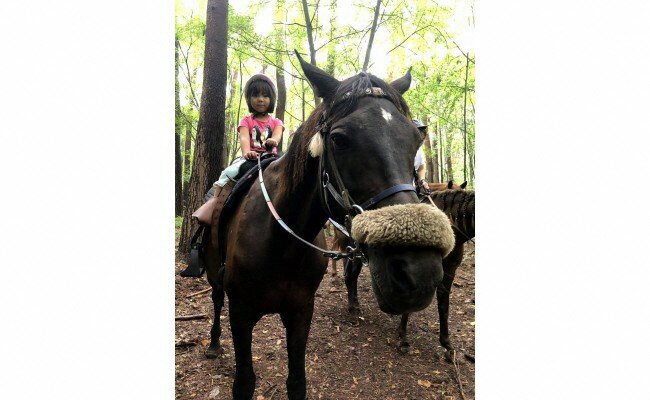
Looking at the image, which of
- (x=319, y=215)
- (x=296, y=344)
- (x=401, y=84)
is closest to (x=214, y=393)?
(x=296, y=344)

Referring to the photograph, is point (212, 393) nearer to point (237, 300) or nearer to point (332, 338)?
point (237, 300)

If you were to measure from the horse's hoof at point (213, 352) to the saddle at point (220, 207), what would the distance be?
0.90 meters

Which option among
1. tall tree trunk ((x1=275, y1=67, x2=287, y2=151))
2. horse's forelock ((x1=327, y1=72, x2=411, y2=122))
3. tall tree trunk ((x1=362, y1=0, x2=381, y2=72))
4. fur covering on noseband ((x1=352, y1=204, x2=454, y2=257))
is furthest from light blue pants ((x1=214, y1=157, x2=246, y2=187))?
tall tree trunk ((x1=275, y1=67, x2=287, y2=151))

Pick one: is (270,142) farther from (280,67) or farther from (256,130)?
(280,67)

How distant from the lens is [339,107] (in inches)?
64.9

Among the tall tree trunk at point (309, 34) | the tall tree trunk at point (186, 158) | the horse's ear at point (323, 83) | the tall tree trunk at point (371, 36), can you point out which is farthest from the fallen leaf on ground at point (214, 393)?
the tall tree trunk at point (371, 36)

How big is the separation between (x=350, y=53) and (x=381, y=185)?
3.97 meters

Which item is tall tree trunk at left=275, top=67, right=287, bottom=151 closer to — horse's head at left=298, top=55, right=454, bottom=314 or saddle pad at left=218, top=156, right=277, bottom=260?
saddle pad at left=218, top=156, right=277, bottom=260

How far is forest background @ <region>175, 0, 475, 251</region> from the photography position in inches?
134

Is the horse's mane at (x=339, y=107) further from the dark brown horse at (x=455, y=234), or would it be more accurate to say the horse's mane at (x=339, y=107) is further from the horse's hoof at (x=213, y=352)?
the horse's hoof at (x=213, y=352)

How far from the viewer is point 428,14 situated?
3.75 meters

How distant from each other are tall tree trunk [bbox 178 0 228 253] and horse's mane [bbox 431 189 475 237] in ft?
8.68

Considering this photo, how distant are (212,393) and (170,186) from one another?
198 cm

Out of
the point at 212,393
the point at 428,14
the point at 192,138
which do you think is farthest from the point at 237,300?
the point at 428,14
